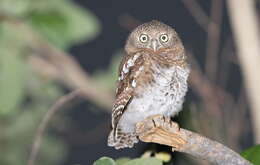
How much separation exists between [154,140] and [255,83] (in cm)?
149

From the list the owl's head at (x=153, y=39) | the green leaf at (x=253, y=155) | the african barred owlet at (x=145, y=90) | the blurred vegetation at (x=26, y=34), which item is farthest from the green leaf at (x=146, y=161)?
the blurred vegetation at (x=26, y=34)

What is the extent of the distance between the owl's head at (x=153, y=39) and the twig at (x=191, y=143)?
2.14 ft

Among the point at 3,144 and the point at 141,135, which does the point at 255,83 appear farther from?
the point at 3,144

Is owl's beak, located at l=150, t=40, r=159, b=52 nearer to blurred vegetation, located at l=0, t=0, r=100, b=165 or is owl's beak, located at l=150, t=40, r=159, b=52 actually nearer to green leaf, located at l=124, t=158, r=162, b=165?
blurred vegetation, located at l=0, t=0, r=100, b=165

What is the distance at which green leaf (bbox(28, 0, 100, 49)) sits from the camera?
11.5 feet

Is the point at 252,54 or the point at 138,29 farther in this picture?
the point at 252,54

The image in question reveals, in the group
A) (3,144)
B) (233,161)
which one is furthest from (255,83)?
(3,144)

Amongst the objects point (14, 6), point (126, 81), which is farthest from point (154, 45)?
point (14, 6)

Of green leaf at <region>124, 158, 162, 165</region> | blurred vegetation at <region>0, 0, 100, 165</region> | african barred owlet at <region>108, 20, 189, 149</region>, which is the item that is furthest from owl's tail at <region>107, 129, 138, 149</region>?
green leaf at <region>124, 158, 162, 165</region>

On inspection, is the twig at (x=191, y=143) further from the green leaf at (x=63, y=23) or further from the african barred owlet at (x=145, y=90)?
the green leaf at (x=63, y=23)

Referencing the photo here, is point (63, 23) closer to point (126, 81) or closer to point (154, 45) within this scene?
point (154, 45)

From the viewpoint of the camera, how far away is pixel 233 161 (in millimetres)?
1962

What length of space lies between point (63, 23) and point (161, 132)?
1452 millimetres

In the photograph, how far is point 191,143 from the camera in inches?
81.6
